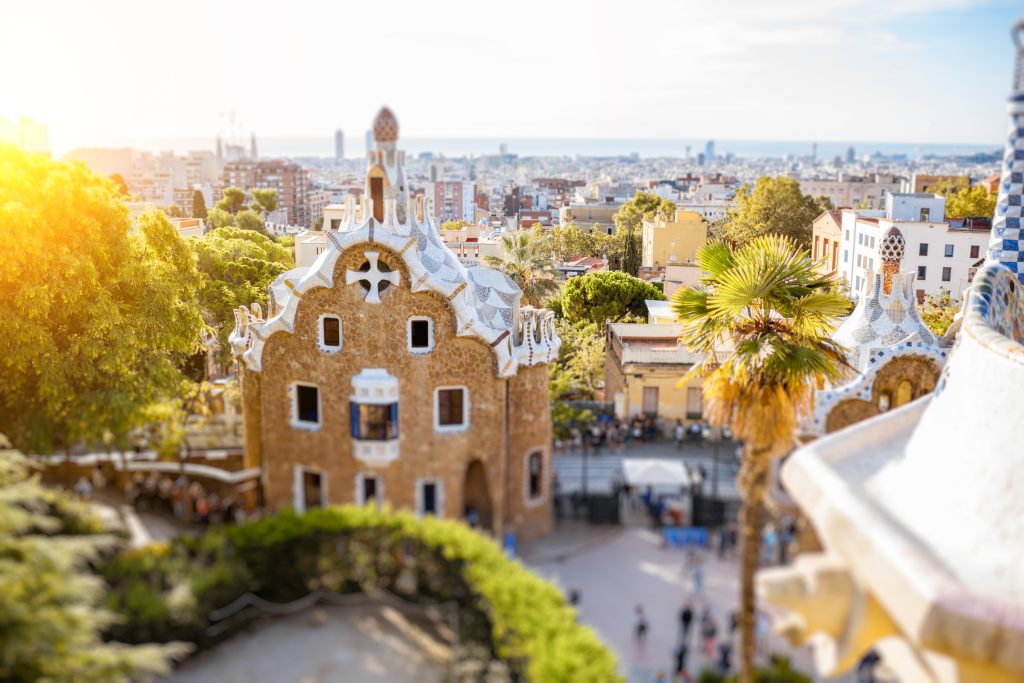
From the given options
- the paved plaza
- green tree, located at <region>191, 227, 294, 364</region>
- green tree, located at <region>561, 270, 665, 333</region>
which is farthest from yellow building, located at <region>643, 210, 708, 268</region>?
the paved plaza

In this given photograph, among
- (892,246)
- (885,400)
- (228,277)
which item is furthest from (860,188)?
(885,400)

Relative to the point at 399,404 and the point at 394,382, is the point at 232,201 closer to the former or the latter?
the point at 399,404

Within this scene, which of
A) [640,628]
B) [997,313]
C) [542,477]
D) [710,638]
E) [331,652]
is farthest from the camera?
[542,477]

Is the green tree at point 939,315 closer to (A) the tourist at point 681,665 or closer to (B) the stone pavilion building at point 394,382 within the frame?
(B) the stone pavilion building at point 394,382

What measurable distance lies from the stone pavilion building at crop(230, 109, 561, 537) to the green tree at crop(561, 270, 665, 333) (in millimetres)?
23489

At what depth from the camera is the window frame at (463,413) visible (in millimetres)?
23500

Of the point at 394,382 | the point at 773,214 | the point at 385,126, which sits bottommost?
the point at 394,382

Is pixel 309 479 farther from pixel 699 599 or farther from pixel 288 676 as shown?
pixel 699 599

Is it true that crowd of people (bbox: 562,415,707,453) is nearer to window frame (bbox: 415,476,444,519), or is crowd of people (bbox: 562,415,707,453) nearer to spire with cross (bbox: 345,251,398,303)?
window frame (bbox: 415,476,444,519)

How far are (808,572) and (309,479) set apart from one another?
59.0 ft

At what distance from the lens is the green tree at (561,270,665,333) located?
48.4 meters

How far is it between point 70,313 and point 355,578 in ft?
35.2

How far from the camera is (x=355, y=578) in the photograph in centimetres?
2044

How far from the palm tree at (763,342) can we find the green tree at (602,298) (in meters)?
32.0
